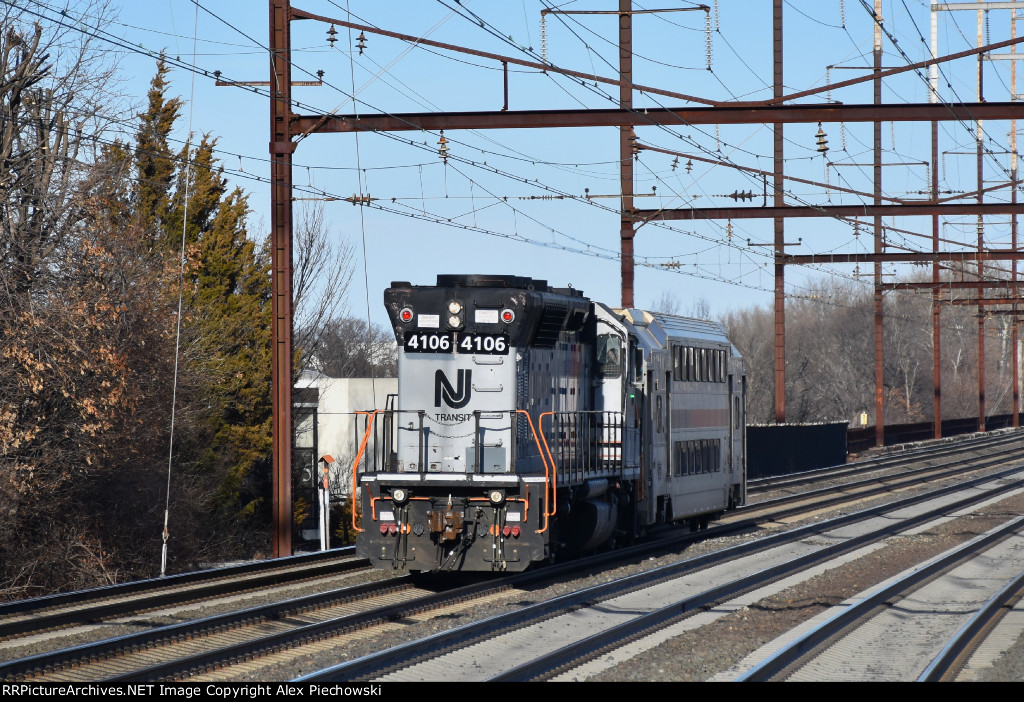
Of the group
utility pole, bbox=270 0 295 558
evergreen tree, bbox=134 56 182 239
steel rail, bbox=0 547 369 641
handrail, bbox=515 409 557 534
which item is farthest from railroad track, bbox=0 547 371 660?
evergreen tree, bbox=134 56 182 239

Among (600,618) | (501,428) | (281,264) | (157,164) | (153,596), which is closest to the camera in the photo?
(600,618)

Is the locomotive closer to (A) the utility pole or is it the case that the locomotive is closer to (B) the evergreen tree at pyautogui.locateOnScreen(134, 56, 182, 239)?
(A) the utility pole

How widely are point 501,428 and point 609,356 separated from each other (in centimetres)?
285

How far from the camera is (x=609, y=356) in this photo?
16.3 m

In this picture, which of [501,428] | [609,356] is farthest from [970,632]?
[609,356]

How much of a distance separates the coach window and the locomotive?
2 centimetres

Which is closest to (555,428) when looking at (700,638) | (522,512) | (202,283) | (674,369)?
(522,512)

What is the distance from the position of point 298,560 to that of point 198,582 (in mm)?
2325

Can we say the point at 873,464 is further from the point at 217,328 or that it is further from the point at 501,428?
the point at 501,428

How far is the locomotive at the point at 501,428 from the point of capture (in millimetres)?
13508

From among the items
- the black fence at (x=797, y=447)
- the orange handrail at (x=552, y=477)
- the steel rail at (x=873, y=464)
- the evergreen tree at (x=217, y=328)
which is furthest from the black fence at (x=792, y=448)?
the orange handrail at (x=552, y=477)

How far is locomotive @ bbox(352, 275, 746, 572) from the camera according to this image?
13508 millimetres

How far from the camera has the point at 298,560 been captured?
55.1ft

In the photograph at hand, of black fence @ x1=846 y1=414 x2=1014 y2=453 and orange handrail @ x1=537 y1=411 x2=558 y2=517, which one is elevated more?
orange handrail @ x1=537 y1=411 x2=558 y2=517
